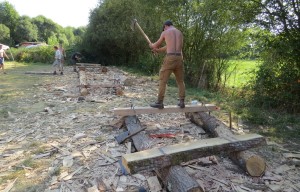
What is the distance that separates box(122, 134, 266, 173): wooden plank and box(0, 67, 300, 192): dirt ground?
397 mm

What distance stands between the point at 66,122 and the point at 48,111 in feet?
4.28

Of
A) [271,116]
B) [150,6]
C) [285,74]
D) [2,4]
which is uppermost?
[2,4]

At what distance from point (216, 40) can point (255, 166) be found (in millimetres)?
9849

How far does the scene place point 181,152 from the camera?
3.52 m

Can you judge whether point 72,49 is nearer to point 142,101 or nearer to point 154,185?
point 142,101

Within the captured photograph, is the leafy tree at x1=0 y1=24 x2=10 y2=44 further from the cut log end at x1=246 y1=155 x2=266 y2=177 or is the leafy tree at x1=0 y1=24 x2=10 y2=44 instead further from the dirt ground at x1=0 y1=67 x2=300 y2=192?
the cut log end at x1=246 y1=155 x2=266 y2=177

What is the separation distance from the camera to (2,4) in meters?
67.0

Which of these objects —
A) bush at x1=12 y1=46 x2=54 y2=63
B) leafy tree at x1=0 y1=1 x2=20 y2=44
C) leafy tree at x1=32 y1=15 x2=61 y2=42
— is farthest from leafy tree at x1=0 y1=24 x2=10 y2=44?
leafy tree at x1=32 y1=15 x2=61 y2=42

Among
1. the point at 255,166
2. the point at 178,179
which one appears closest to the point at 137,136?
the point at 178,179

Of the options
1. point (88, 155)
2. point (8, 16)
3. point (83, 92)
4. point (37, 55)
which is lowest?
point (88, 155)

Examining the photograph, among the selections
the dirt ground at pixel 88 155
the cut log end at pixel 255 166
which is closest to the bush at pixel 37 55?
the dirt ground at pixel 88 155

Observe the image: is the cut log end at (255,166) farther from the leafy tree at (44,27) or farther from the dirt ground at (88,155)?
the leafy tree at (44,27)

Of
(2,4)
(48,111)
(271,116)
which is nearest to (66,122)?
(48,111)

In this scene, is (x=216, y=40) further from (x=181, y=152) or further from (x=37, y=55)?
(x=37, y=55)
